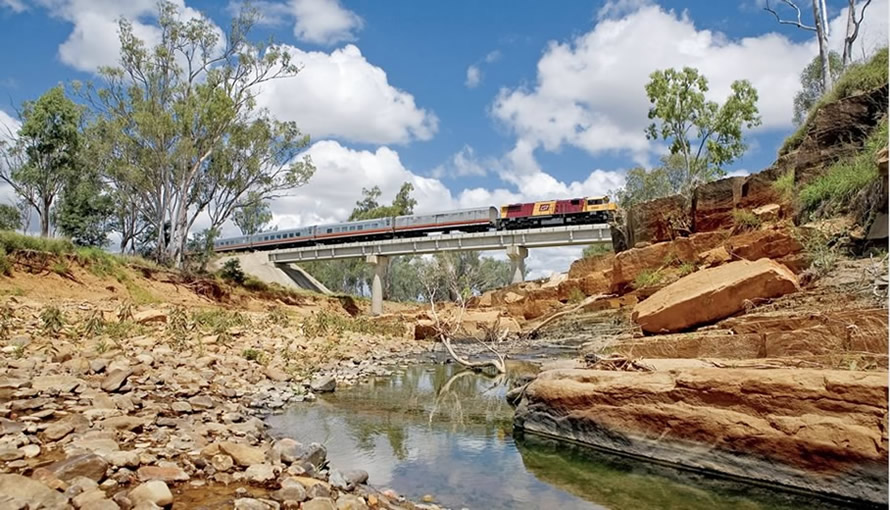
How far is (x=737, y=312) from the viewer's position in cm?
848

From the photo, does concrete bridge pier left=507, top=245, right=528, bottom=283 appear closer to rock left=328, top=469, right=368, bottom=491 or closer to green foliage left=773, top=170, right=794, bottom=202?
green foliage left=773, top=170, right=794, bottom=202

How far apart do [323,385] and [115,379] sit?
3.37m

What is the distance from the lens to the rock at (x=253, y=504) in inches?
141

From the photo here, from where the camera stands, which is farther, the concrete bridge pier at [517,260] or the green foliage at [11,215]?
the concrete bridge pier at [517,260]

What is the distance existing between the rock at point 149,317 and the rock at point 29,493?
31.7 ft

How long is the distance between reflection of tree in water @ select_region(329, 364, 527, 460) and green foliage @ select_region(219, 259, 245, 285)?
20632 mm

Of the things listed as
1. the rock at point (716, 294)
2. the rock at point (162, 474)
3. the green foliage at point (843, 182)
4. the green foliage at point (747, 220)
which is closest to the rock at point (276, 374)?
the rock at point (162, 474)

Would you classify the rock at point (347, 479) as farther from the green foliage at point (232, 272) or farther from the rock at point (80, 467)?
the green foliage at point (232, 272)

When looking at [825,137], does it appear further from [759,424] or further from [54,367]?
[54,367]

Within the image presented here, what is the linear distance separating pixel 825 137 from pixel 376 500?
13632 mm

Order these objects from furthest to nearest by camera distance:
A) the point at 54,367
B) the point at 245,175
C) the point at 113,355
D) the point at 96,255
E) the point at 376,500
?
1. the point at 245,175
2. the point at 96,255
3. the point at 113,355
4. the point at 54,367
5. the point at 376,500

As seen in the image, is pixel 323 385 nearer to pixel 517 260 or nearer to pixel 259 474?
pixel 259 474

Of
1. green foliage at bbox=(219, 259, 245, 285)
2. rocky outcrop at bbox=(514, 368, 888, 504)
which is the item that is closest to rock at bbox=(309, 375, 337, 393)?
rocky outcrop at bbox=(514, 368, 888, 504)

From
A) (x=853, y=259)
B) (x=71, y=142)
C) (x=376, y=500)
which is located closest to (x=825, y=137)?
(x=853, y=259)
